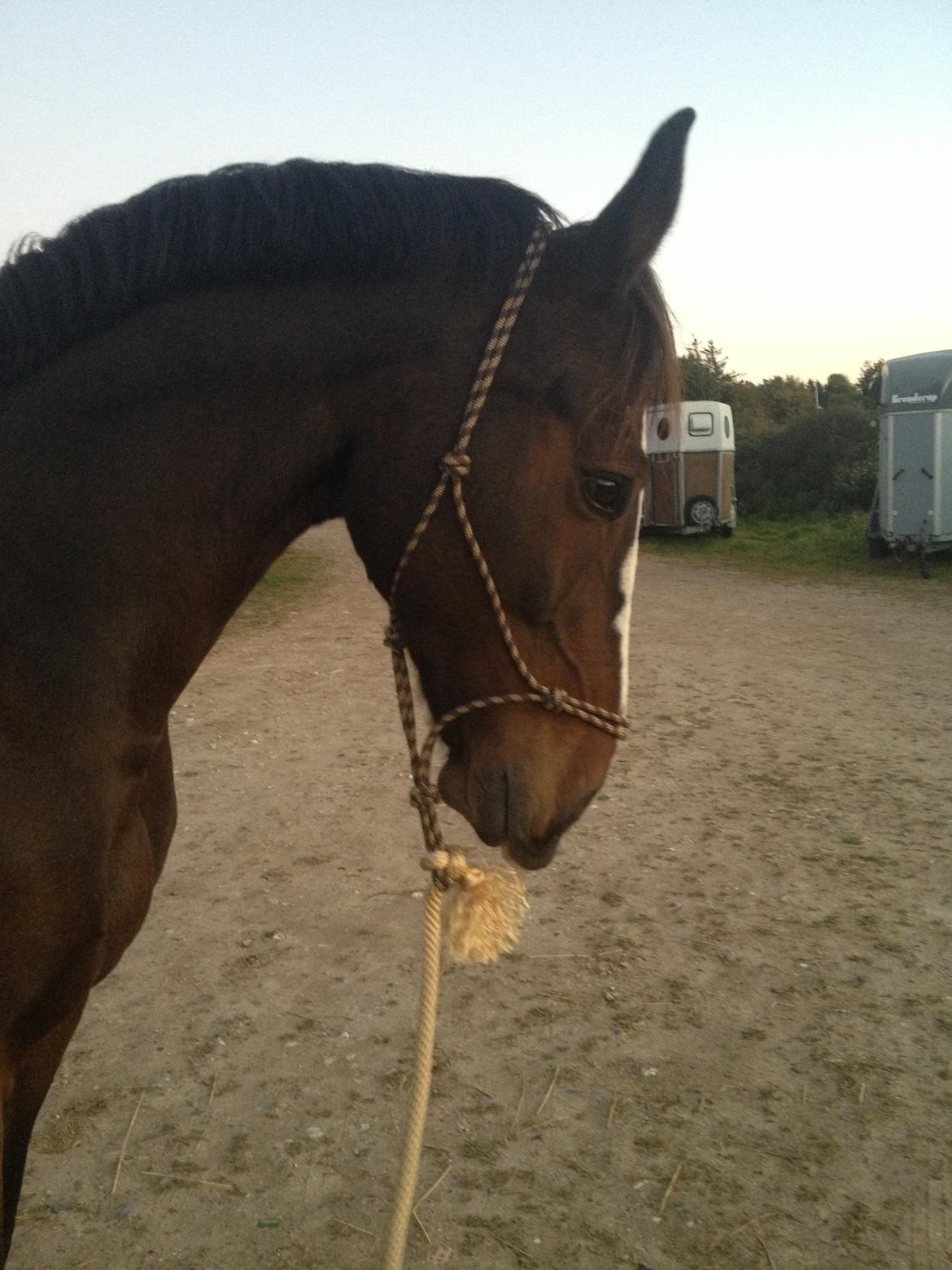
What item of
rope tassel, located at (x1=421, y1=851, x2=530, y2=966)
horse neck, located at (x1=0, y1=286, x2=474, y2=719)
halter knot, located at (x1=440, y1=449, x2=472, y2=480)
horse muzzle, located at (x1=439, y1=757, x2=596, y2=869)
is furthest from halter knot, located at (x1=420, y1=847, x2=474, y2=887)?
halter knot, located at (x1=440, y1=449, x2=472, y2=480)

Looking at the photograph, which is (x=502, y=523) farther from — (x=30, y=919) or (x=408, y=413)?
(x=30, y=919)

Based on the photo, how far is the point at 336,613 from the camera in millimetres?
10828

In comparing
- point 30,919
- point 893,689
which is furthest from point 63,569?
point 893,689

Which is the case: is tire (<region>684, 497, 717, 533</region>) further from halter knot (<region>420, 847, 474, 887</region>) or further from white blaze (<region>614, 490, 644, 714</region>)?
halter knot (<region>420, 847, 474, 887</region>)

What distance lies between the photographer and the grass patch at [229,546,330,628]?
10.5 meters

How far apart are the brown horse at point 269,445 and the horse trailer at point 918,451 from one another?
42.6 feet

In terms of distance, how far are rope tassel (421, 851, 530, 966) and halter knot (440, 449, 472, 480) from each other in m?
0.72

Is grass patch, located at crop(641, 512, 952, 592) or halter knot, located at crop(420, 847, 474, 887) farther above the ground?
halter knot, located at crop(420, 847, 474, 887)

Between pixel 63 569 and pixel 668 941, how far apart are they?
3050 millimetres

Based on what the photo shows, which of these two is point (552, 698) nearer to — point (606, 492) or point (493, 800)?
point (493, 800)

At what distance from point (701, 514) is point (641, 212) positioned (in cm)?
1755

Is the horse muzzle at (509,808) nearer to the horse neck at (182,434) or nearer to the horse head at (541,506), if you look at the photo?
the horse head at (541,506)

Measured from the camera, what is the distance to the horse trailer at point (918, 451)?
12586mm

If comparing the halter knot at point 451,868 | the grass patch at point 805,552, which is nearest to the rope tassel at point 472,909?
the halter knot at point 451,868
